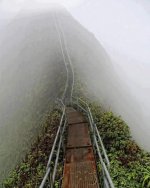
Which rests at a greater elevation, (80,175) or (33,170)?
(33,170)

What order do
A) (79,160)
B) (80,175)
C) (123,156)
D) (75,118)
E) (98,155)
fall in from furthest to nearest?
(75,118)
(123,156)
(79,160)
(98,155)
(80,175)

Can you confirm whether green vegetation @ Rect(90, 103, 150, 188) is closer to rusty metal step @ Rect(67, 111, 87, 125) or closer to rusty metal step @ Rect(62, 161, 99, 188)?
rusty metal step @ Rect(62, 161, 99, 188)

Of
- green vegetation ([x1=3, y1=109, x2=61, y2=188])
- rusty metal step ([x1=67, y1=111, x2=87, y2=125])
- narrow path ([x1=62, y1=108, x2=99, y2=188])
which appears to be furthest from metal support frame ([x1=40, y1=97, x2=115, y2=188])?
rusty metal step ([x1=67, y1=111, x2=87, y2=125])

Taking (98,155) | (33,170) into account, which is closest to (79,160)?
(98,155)

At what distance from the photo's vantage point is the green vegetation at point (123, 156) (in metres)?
11.6

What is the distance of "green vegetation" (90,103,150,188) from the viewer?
11.6m

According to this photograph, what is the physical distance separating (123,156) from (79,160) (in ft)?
6.51

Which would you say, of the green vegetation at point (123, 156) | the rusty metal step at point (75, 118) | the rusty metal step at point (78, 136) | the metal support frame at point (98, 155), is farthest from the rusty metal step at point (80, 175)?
the rusty metal step at point (75, 118)

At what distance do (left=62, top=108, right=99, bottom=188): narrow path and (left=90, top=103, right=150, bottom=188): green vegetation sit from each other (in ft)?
2.72

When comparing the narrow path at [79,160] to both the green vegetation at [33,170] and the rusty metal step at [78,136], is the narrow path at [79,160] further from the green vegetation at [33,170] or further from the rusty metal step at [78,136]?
the green vegetation at [33,170]

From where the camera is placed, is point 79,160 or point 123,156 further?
point 123,156

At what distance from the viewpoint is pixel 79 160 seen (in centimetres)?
1327

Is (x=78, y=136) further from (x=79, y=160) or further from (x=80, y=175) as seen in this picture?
(x=80, y=175)

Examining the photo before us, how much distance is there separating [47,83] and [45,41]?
23.8 meters
